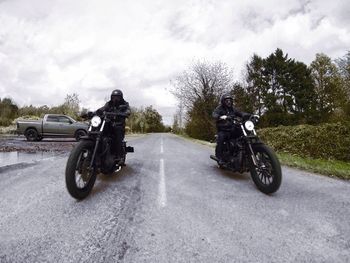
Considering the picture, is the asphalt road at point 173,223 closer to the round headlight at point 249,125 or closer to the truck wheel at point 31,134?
the round headlight at point 249,125

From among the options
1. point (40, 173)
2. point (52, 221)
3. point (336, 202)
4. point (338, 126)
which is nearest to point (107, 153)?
point (52, 221)

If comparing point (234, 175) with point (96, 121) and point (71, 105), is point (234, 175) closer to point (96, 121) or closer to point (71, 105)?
point (96, 121)

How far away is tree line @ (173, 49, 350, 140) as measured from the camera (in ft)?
111

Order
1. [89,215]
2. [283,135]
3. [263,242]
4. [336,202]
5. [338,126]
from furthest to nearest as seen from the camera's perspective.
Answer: [283,135]
[338,126]
[336,202]
[89,215]
[263,242]

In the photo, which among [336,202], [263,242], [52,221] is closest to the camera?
[263,242]

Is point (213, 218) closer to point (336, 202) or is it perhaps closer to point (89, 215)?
point (89, 215)

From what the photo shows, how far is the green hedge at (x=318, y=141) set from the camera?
1050 centimetres

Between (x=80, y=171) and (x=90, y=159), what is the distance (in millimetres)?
279

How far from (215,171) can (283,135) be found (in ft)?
29.1

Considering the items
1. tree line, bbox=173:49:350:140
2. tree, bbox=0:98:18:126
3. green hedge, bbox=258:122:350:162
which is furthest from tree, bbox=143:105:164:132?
green hedge, bbox=258:122:350:162

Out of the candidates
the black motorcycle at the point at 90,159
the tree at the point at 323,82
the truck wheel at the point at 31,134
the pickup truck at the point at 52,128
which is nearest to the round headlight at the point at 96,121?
the black motorcycle at the point at 90,159

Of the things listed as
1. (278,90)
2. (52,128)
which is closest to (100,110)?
(52,128)

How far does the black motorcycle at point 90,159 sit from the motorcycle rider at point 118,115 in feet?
0.49

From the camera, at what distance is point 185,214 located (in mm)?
3352
